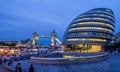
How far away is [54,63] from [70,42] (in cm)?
7541

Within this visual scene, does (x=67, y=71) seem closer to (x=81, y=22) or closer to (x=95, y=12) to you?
(x=81, y=22)

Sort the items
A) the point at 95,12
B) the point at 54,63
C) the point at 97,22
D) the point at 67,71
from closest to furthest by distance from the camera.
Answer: the point at 67,71 < the point at 54,63 < the point at 97,22 < the point at 95,12

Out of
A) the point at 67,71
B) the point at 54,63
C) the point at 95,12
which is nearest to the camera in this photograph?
the point at 67,71

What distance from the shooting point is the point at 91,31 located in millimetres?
91875

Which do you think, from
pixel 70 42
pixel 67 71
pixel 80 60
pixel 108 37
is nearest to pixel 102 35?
pixel 108 37

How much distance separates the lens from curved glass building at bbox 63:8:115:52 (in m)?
92.4

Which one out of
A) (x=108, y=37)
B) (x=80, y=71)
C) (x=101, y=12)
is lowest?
(x=80, y=71)

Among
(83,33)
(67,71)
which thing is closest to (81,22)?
(83,33)

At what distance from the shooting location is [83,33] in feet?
305

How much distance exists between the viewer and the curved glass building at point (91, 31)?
303 ft

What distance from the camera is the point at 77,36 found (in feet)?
310

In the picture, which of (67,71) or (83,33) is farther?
(83,33)

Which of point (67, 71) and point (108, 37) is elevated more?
point (108, 37)

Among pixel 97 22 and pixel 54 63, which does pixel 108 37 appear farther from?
pixel 54 63
